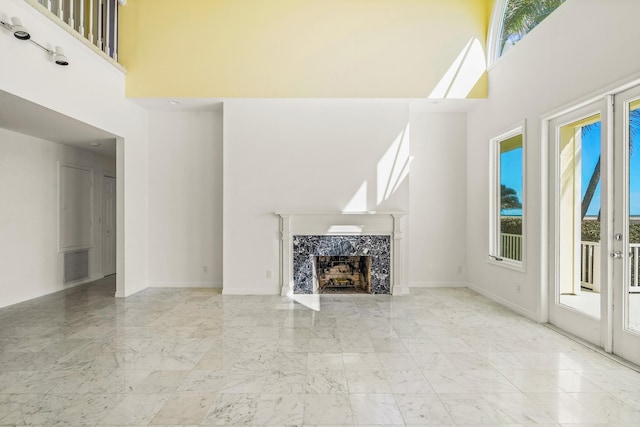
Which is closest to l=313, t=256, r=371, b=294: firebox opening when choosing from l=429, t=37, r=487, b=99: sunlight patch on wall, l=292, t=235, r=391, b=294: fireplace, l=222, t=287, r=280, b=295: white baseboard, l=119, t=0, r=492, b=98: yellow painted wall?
l=292, t=235, r=391, b=294: fireplace

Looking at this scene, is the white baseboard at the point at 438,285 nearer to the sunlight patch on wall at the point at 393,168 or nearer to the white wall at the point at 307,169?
the white wall at the point at 307,169

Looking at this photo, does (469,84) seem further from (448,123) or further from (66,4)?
(66,4)

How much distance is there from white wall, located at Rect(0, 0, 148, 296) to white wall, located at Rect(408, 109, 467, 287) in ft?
14.4

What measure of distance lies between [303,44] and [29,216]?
4.73 meters

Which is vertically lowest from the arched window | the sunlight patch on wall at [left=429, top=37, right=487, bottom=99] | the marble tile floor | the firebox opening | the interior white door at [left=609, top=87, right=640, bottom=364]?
the marble tile floor

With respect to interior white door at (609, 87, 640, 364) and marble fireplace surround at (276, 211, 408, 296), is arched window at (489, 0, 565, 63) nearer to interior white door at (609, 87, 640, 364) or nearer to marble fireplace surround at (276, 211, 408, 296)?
interior white door at (609, 87, 640, 364)

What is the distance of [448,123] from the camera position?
5.45 meters

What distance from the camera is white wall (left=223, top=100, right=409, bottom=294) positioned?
5.00 metres

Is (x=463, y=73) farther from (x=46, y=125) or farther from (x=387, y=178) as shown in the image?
(x=46, y=125)

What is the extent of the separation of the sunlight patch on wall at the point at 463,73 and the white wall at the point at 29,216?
5913 millimetres

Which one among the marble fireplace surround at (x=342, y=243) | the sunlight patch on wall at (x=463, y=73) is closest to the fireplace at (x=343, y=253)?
the marble fireplace surround at (x=342, y=243)

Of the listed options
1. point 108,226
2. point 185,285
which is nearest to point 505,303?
point 185,285

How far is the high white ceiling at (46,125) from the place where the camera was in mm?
3428

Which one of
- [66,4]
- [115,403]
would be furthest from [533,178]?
[66,4]
